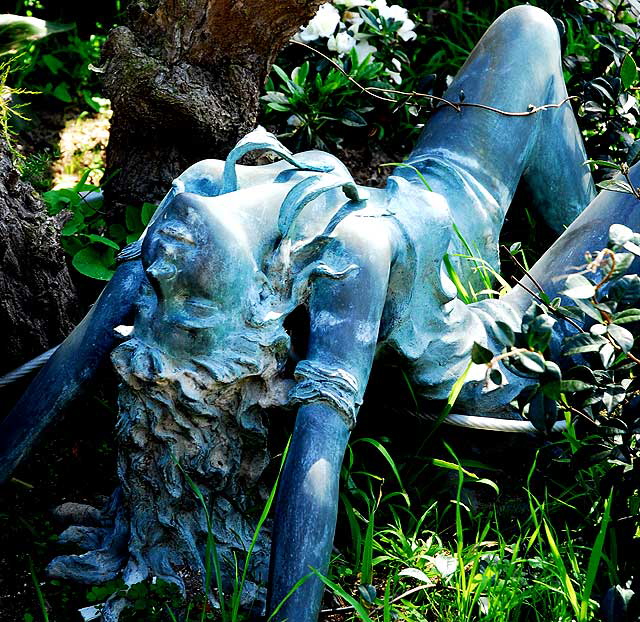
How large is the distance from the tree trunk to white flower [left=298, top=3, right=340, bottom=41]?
1.47 m

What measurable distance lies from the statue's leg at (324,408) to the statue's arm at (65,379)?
0.47m

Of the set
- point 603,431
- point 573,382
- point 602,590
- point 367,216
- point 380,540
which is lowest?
point 380,540

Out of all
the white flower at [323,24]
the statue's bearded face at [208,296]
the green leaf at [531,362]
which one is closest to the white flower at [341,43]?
the white flower at [323,24]

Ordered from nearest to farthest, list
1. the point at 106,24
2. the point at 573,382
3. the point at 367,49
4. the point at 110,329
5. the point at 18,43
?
1. the point at 573,382
2. the point at 110,329
3. the point at 18,43
4. the point at 367,49
5. the point at 106,24

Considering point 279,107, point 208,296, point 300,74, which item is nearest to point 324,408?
point 208,296

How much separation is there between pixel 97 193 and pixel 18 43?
622mm

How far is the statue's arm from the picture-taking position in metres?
2.33

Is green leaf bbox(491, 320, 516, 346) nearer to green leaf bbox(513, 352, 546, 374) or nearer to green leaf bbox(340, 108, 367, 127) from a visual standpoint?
green leaf bbox(513, 352, 546, 374)

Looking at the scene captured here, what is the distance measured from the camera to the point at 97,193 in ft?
11.4

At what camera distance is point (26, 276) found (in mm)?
2748

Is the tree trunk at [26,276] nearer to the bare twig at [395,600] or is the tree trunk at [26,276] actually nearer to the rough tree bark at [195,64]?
the rough tree bark at [195,64]

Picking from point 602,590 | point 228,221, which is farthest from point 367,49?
point 602,590

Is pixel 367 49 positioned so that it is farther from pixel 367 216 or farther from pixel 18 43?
pixel 367 216

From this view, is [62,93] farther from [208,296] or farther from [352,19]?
[208,296]
